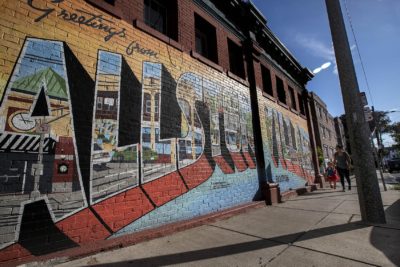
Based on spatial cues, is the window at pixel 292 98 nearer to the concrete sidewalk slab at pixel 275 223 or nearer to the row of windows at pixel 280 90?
the row of windows at pixel 280 90

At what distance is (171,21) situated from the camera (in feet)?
19.9

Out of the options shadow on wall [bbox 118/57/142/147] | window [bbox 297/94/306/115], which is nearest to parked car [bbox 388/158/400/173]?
window [bbox 297/94/306/115]

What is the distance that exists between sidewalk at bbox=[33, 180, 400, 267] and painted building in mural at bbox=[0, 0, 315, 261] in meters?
0.61

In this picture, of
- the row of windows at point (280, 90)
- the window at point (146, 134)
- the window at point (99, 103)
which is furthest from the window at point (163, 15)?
the row of windows at point (280, 90)

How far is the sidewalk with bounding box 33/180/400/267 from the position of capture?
2904mm

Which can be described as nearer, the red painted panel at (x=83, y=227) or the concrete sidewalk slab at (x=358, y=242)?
the concrete sidewalk slab at (x=358, y=242)

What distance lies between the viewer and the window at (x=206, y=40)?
7.20 metres

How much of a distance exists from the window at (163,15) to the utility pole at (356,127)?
11.9ft

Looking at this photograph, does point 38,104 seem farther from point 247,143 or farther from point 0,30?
point 247,143

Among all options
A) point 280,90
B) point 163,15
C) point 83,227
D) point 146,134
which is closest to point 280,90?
point 280,90

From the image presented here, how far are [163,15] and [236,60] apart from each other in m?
3.36

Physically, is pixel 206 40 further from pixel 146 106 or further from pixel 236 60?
pixel 146 106

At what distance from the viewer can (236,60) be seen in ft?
28.3

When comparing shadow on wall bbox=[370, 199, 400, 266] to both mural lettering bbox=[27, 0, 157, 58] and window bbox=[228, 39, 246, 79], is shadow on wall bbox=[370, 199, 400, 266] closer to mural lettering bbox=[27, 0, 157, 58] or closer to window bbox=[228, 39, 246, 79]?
mural lettering bbox=[27, 0, 157, 58]
